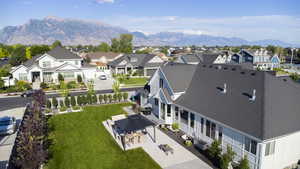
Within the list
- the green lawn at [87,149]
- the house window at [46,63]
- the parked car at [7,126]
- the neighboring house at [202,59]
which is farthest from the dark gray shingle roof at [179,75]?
the house window at [46,63]

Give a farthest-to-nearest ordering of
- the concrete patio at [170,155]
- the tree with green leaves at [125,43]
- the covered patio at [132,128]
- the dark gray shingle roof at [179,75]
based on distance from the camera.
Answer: the tree with green leaves at [125,43] → the dark gray shingle roof at [179,75] → the covered patio at [132,128] → the concrete patio at [170,155]

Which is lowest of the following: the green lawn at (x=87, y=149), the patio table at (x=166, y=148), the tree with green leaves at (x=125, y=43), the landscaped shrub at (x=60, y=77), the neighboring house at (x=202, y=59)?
the green lawn at (x=87, y=149)

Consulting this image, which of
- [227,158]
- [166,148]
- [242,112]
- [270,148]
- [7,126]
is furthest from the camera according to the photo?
[7,126]

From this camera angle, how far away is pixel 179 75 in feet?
82.8

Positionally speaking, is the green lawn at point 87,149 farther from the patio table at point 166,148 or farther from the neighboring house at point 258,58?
the neighboring house at point 258,58

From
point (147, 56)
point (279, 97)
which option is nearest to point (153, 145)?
point (279, 97)

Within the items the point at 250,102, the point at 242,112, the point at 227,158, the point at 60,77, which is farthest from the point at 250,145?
the point at 60,77

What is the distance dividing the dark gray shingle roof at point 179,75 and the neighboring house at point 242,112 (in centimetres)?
13

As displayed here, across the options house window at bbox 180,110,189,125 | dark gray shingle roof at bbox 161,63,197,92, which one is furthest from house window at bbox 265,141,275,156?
dark gray shingle roof at bbox 161,63,197,92

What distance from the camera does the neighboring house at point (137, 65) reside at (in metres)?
64.9

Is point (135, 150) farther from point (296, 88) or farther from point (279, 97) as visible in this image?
point (296, 88)

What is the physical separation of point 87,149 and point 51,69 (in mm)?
39249

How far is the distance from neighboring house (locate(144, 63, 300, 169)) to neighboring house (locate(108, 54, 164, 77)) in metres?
40.2

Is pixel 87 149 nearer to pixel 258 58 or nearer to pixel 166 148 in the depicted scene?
pixel 166 148
